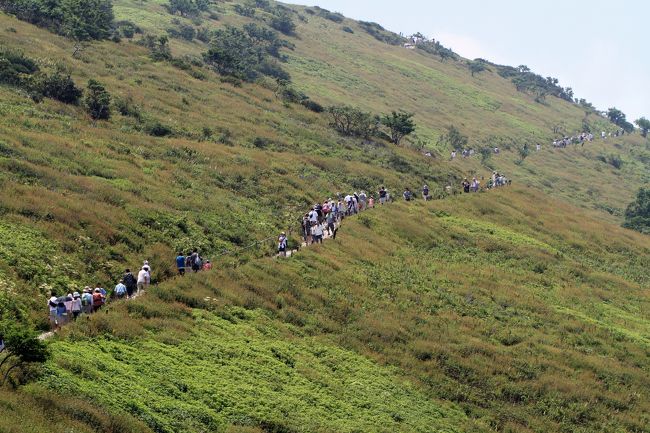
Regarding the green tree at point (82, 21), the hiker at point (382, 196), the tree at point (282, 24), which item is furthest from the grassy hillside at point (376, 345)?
the tree at point (282, 24)

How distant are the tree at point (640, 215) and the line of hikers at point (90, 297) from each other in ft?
233

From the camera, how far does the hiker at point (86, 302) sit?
27.2 meters

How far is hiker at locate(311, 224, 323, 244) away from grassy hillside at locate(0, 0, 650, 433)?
921mm

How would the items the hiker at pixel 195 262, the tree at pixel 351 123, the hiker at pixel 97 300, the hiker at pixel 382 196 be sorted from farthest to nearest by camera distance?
1. the tree at pixel 351 123
2. the hiker at pixel 382 196
3. the hiker at pixel 195 262
4. the hiker at pixel 97 300

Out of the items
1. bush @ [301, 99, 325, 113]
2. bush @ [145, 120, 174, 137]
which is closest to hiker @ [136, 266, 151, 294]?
bush @ [145, 120, 174, 137]

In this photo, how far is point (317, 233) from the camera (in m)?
43.9

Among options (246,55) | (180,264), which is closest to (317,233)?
(180,264)

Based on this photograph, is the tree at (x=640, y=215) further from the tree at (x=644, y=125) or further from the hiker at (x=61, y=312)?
the tree at (x=644, y=125)

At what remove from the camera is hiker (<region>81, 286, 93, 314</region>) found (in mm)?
27250

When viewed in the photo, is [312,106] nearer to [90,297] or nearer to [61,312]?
[90,297]

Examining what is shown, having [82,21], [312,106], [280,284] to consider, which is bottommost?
[280,284]

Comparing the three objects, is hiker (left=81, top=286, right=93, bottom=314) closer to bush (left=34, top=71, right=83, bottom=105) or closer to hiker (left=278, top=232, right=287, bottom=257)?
hiker (left=278, top=232, right=287, bottom=257)

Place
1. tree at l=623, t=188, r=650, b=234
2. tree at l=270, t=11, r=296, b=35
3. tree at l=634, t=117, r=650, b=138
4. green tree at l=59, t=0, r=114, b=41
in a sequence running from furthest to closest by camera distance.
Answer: tree at l=634, t=117, r=650, b=138, tree at l=270, t=11, r=296, b=35, tree at l=623, t=188, r=650, b=234, green tree at l=59, t=0, r=114, b=41

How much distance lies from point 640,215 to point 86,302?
3251 inches
